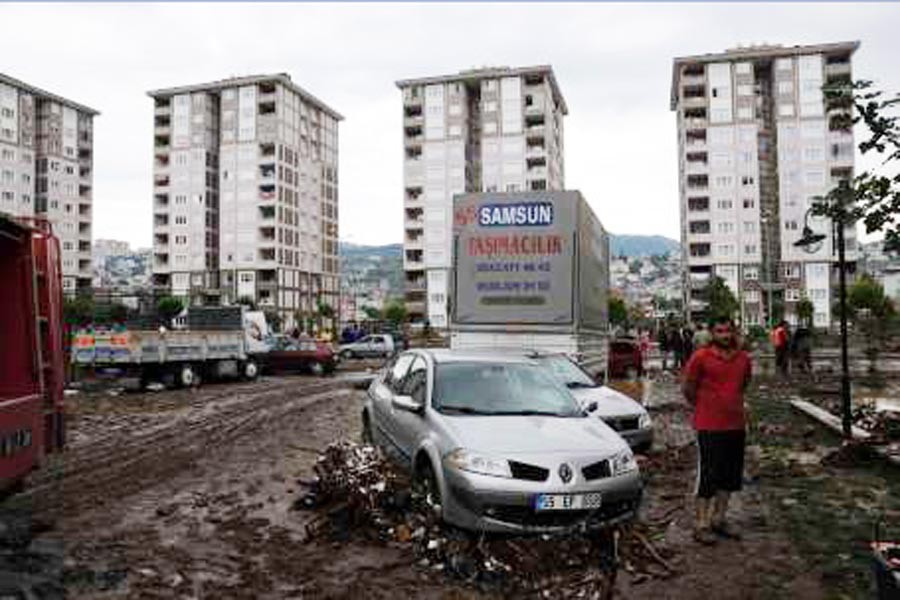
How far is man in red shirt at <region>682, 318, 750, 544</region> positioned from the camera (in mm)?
6383

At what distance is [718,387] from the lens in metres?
6.40

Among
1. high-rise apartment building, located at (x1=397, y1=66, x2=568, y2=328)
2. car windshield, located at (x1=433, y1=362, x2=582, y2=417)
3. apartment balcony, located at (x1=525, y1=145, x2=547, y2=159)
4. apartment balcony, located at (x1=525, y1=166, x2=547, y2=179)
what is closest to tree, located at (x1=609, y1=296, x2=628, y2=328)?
high-rise apartment building, located at (x1=397, y1=66, x2=568, y2=328)

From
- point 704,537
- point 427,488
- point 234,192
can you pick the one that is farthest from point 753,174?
point 427,488

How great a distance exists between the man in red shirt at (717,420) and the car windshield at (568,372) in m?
3.73

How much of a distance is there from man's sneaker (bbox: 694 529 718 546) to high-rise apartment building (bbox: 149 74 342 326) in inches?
3430

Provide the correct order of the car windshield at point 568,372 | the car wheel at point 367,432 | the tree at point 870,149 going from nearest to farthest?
the tree at point 870,149
the car wheel at point 367,432
the car windshield at point 568,372

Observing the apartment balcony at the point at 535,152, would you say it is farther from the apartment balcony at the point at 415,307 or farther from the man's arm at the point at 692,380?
the man's arm at the point at 692,380

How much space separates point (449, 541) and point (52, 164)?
10669cm

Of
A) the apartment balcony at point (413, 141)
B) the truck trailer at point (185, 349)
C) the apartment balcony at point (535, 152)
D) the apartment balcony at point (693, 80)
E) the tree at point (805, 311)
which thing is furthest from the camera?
the apartment balcony at point (413, 141)

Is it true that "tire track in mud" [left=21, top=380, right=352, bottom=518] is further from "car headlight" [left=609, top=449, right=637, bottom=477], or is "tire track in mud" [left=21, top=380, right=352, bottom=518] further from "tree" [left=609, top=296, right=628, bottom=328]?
"tree" [left=609, top=296, right=628, bottom=328]

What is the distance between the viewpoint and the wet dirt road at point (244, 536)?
17.4 ft

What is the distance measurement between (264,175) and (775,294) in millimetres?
62842

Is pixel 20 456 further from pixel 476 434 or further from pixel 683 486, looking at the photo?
pixel 683 486

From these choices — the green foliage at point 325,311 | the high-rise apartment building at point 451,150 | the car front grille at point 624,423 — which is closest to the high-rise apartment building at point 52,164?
the green foliage at point 325,311
